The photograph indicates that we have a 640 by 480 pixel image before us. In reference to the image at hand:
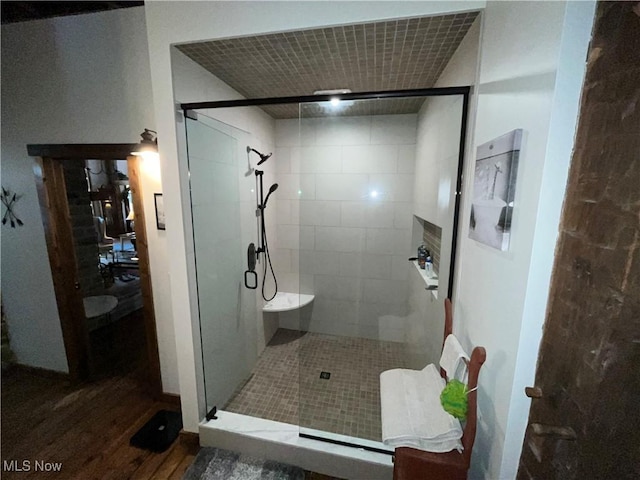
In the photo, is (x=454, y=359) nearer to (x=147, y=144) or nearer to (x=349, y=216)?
(x=349, y=216)

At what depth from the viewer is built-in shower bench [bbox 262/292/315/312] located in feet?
9.01

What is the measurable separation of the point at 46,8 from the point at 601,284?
3.31 meters

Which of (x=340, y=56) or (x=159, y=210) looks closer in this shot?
(x=340, y=56)

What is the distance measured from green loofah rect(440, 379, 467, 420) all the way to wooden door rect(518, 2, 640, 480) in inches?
9.5

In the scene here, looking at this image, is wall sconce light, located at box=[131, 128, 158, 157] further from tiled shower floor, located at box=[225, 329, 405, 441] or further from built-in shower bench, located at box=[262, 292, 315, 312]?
tiled shower floor, located at box=[225, 329, 405, 441]

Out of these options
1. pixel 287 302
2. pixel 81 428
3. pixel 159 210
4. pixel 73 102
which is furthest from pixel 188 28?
pixel 81 428

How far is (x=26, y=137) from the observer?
6.53 ft

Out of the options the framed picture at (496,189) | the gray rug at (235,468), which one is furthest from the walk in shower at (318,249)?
the framed picture at (496,189)

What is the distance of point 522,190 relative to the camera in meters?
0.74

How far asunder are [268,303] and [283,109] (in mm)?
2122

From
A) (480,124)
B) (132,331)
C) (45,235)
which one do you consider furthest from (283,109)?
(132,331)

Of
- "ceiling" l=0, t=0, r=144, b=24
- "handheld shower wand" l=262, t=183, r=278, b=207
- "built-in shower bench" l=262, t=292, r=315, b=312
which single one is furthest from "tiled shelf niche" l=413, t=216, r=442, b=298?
"ceiling" l=0, t=0, r=144, b=24

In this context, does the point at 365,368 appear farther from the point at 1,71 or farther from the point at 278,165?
the point at 1,71

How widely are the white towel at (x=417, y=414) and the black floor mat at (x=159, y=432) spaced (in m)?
1.66
